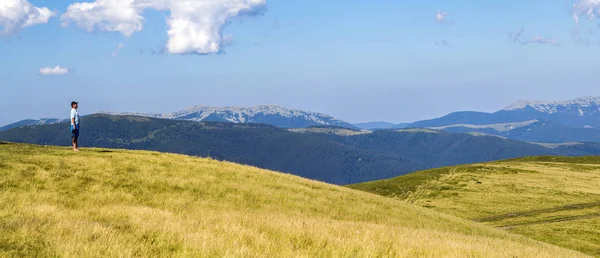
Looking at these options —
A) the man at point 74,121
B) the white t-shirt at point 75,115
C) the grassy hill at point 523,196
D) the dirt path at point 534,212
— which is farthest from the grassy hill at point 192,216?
the dirt path at point 534,212

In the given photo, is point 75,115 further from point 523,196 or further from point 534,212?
point 523,196

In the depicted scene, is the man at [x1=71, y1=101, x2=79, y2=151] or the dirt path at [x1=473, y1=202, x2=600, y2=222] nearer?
the man at [x1=71, y1=101, x2=79, y2=151]

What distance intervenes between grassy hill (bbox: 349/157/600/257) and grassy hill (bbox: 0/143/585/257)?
19.3 metres

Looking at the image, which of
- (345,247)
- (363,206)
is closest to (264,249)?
(345,247)

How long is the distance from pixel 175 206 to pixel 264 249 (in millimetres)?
15428

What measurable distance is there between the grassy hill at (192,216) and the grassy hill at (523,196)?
63.5 ft

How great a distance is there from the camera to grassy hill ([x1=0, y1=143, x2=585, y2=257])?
402 inches

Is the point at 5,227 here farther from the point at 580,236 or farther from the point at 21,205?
the point at 580,236

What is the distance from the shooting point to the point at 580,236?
46812mm

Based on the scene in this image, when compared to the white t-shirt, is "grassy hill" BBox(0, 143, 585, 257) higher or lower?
lower

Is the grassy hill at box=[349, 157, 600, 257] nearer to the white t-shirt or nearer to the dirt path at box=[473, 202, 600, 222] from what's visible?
the dirt path at box=[473, 202, 600, 222]

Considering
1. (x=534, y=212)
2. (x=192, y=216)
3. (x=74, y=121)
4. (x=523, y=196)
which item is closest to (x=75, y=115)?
(x=74, y=121)

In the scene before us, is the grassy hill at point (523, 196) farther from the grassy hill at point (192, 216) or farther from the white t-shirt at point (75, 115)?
the white t-shirt at point (75, 115)

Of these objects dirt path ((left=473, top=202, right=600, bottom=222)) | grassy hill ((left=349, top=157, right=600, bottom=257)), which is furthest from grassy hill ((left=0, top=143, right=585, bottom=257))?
dirt path ((left=473, top=202, right=600, bottom=222))
